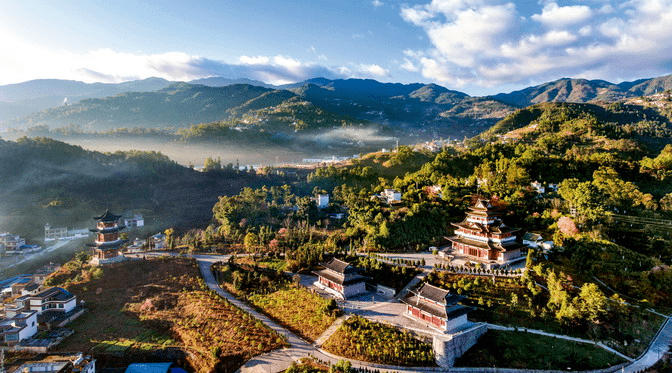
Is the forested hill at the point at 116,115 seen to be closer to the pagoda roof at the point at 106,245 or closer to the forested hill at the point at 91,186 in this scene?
the forested hill at the point at 91,186

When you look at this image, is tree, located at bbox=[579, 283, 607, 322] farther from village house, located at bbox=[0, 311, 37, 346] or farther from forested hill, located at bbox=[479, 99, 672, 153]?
forested hill, located at bbox=[479, 99, 672, 153]

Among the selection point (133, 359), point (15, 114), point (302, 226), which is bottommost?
point (133, 359)

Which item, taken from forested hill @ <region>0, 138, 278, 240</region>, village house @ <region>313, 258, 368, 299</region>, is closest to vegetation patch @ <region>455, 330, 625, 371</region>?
village house @ <region>313, 258, 368, 299</region>

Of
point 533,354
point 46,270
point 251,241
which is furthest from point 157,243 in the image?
point 533,354

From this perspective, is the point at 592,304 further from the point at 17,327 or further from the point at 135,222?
the point at 135,222

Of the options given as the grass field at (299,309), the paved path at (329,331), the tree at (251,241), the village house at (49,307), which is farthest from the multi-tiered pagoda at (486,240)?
the village house at (49,307)

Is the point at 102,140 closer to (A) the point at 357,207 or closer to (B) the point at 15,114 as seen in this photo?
(A) the point at 357,207

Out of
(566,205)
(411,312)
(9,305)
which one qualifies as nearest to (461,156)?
(566,205)
